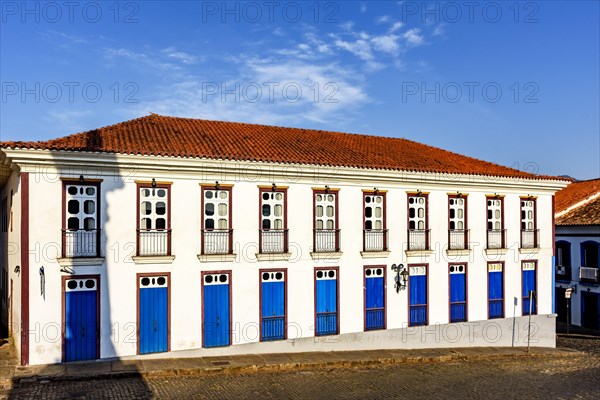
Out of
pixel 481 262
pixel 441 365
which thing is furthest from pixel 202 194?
pixel 481 262

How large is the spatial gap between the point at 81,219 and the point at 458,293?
12653mm

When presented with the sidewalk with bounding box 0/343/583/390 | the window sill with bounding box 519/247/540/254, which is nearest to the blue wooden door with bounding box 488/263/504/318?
the window sill with bounding box 519/247/540/254

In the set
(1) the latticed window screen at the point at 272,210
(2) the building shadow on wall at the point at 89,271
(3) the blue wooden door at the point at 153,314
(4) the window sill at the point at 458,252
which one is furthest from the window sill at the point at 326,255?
(2) the building shadow on wall at the point at 89,271

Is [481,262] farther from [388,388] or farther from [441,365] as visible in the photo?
[388,388]

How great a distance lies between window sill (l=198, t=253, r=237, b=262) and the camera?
15.6 m

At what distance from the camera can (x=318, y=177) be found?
56.1ft

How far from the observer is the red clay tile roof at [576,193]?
102 feet

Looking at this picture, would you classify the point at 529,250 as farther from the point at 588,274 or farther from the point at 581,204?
the point at 581,204

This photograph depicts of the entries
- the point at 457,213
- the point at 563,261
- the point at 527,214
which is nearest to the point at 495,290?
the point at 527,214

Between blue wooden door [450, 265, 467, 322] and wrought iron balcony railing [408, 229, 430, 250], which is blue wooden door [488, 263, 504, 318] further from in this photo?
wrought iron balcony railing [408, 229, 430, 250]

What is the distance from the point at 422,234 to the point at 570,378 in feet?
20.0

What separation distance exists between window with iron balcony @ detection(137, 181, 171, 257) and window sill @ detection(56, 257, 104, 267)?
3.40 ft

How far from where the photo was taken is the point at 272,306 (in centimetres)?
1661

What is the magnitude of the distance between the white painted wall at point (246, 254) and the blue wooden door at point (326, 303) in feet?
0.79
